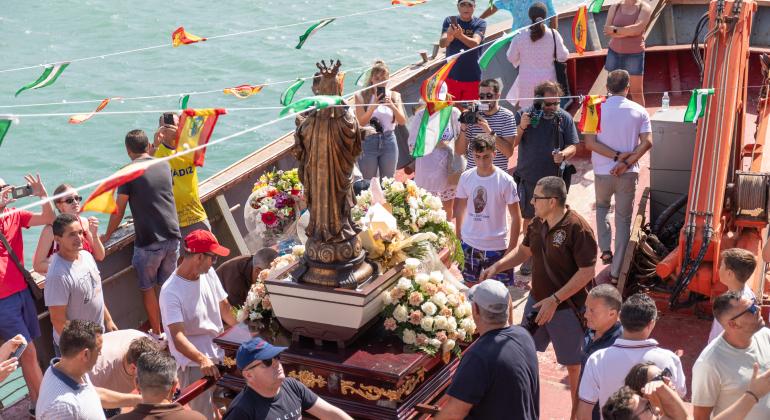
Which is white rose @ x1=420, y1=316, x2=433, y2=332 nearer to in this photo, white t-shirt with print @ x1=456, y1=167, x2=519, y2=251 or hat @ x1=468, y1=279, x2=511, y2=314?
hat @ x1=468, y1=279, x2=511, y2=314

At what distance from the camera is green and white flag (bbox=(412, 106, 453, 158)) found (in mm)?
7863

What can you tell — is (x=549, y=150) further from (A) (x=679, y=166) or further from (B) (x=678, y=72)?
(B) (x=678, y=72)

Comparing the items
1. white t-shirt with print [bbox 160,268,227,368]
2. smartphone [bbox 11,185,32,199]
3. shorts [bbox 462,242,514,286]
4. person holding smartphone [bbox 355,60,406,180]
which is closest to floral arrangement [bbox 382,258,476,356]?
white t-shirt with print [bbox 160,268,227,368]

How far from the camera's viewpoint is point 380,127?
9953 mm

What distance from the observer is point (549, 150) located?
29.8ft

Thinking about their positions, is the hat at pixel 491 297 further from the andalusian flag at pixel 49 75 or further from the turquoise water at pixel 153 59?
the turquoise water at pixel 153 59

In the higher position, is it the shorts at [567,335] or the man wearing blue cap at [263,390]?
the man wearing blue cap at [263,390]

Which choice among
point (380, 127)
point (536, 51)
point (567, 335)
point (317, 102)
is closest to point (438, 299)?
point (317, 102)

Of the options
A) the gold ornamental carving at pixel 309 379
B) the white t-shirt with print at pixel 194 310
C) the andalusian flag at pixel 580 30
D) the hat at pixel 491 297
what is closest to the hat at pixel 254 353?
the gold ornamental carving at pixel 309 379

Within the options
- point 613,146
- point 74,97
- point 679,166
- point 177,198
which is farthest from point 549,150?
point 74,97

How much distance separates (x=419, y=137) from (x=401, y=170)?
4.04m

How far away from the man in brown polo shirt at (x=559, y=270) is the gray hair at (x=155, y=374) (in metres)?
2.68

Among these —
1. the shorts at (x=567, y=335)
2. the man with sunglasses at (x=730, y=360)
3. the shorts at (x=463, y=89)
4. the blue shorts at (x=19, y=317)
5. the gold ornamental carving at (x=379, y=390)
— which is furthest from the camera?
the shorts at (x=463, y=89)

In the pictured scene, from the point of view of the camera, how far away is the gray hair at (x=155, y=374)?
4988mm
